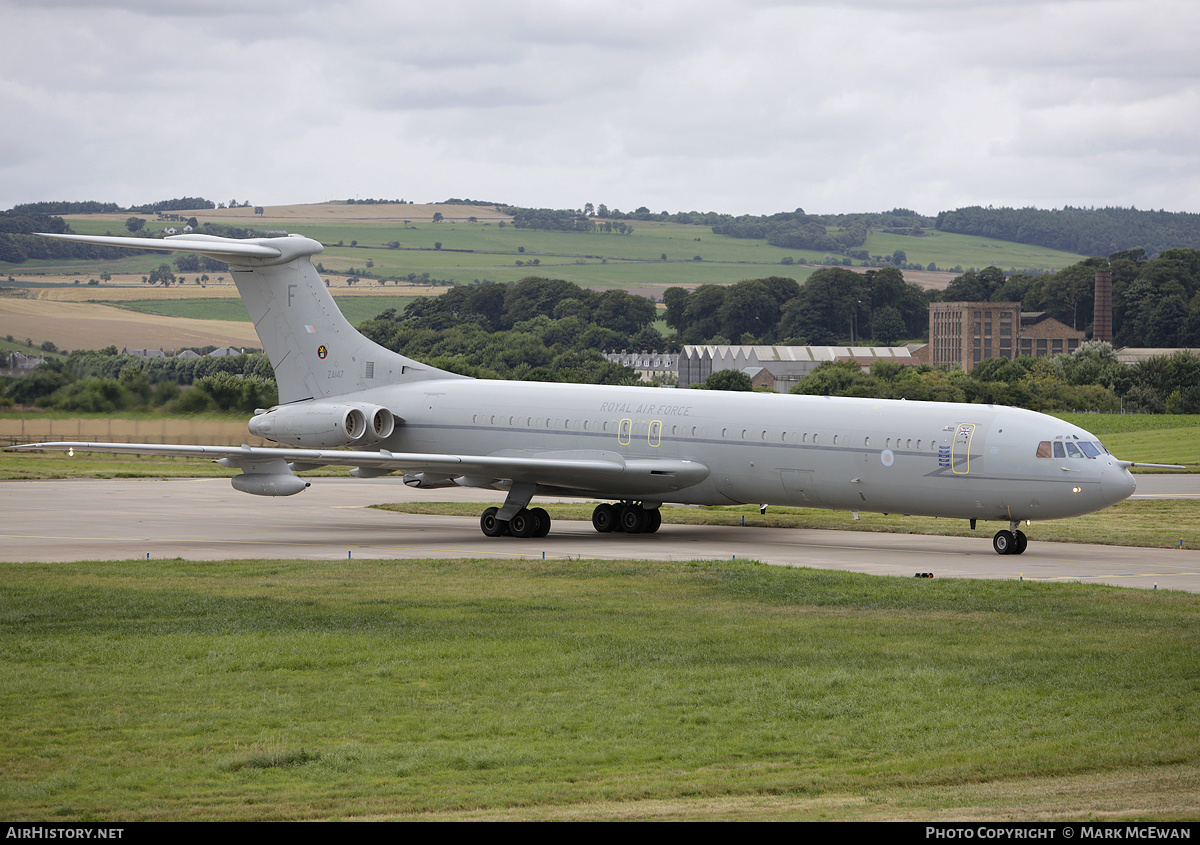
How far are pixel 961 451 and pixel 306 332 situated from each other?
56.1ft

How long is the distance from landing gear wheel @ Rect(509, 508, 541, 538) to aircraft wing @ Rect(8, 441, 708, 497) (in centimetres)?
74

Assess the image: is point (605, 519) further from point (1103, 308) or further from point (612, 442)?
point (1103, 308)

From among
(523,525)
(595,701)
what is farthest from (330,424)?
(595,701)

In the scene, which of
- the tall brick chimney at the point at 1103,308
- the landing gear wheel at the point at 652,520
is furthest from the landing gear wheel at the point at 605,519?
the tall brick chimney at the point at 1103,308

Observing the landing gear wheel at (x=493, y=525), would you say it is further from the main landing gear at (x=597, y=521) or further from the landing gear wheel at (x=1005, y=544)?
the landing gear wheel at (x=1005, y=544)

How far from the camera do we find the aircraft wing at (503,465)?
28.9 m

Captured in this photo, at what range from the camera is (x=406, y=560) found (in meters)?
23.9

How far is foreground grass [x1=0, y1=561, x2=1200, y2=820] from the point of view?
32.2 feet

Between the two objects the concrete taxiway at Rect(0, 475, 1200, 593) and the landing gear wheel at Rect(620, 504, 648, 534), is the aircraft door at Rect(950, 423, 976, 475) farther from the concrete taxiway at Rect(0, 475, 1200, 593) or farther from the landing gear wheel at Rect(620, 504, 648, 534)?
the landing gear wheel at Rect(620, 504, 648, 534)

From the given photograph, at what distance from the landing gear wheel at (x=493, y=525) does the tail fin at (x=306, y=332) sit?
212 inches

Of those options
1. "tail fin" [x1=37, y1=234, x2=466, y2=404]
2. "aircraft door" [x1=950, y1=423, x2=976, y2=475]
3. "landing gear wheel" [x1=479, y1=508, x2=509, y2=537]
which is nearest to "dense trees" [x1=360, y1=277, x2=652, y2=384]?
"tail fin" [x1=37, y1=234, x2=466, y2=404]

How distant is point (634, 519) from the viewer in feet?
102
